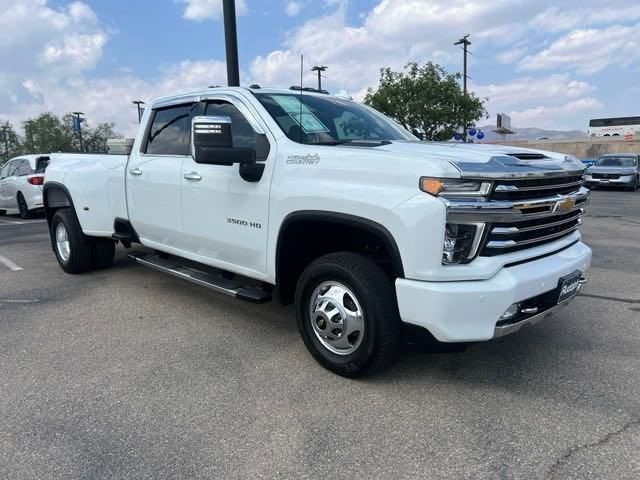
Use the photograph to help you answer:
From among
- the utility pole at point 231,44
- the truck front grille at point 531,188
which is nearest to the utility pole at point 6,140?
the utility pole at point 231,44

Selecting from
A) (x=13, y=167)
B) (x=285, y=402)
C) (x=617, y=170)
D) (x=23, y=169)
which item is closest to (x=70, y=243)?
(x=285, y=402)

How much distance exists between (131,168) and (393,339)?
134 inches

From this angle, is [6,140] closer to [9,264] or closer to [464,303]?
[9,264]

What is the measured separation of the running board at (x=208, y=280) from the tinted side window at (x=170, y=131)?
106 centimetres

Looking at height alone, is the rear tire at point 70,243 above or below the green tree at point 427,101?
below

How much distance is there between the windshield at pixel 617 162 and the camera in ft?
73.9

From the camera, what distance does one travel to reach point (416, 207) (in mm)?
2783

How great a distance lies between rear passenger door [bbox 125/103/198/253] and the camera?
463 centimetres

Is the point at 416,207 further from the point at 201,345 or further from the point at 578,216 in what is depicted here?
the point at 201,345

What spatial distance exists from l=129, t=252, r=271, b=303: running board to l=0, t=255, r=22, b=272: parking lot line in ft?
8.48

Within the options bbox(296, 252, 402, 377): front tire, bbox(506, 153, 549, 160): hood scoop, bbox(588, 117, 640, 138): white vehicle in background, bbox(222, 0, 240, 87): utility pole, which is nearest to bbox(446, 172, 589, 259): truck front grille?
bbox(506, 153, 549, 160): hood scoop

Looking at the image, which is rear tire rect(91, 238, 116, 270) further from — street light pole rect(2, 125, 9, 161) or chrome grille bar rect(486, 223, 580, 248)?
street light pole rect(2, 125, 9, 161)

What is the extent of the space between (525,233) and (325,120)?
181 centimetres

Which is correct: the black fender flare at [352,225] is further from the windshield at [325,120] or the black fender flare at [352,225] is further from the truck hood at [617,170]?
the truck hood at [617,170]
